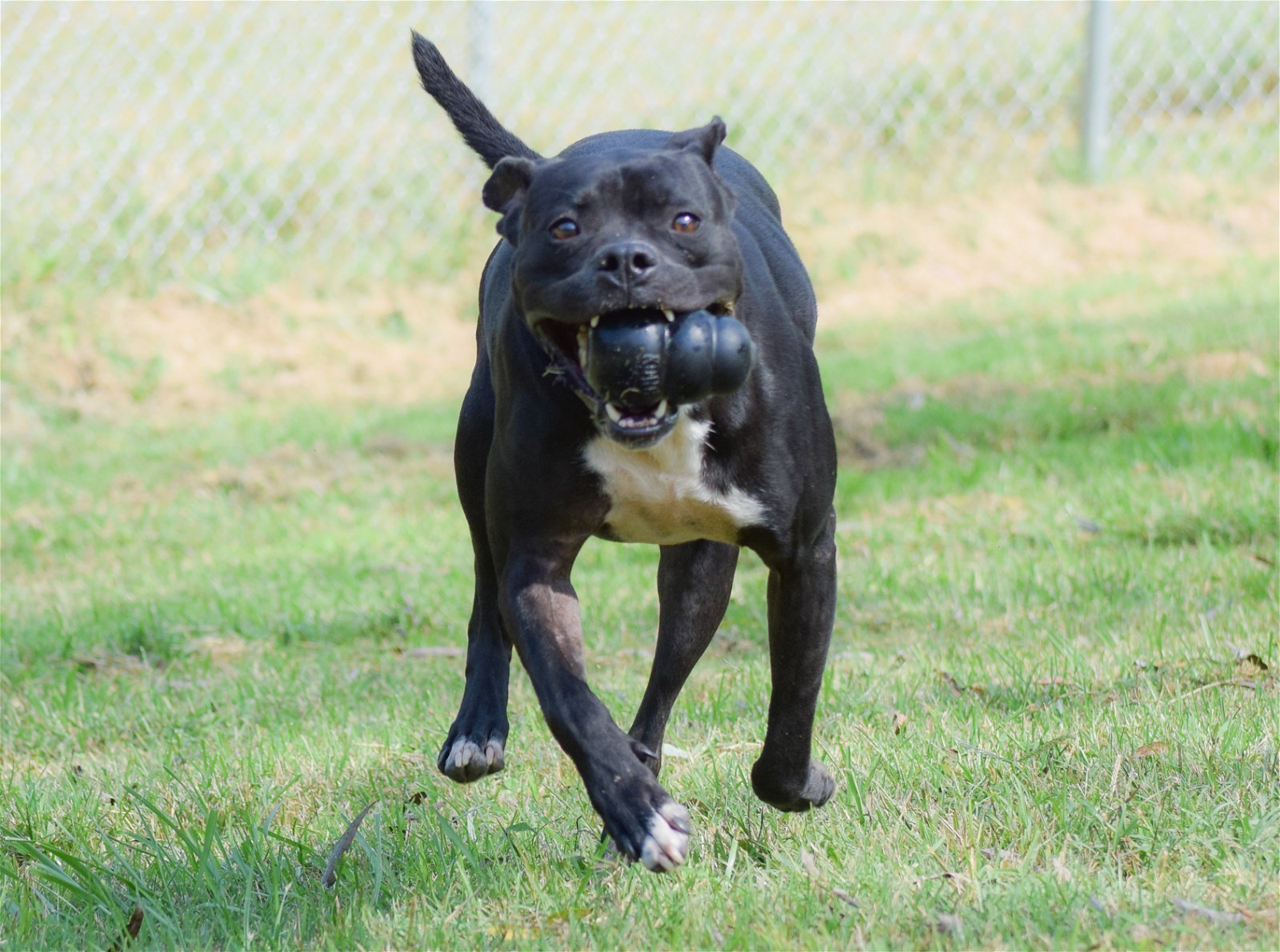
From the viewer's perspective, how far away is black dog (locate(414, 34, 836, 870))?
2.81 meters

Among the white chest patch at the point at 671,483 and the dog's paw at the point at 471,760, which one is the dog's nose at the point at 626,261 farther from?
the dog's paw at the point at 471,760

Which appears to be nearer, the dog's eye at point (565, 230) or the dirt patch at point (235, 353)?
the dog's eye at point (565, 230)

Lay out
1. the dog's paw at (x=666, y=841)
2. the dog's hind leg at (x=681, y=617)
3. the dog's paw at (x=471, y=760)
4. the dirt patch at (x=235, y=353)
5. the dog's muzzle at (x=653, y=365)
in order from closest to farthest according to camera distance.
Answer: the dog's paw at (x=666, y=841)
the dog's muzzle at (x=653, y=365)
the dog's paw at (x=471, y=760)
the dog's hind leg at (x=681, y=617)
the dirt patch at (x=235, y=353)

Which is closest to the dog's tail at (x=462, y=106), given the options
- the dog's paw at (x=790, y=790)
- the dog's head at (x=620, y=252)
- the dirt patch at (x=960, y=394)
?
the dog's head at (x=620, y=252)

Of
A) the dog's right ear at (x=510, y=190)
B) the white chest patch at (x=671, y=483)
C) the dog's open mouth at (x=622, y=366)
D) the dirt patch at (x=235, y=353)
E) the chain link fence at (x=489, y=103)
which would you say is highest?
the dog's right ear at (x=510, y=190)

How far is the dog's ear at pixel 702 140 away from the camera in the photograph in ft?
10.4

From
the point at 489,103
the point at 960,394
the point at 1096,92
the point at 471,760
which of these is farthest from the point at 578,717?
the point at 1096,92

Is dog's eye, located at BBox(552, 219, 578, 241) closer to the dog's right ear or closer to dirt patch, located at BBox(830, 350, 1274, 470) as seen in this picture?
the dog's right ear

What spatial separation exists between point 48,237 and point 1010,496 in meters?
6.24

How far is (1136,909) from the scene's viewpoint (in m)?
2.54

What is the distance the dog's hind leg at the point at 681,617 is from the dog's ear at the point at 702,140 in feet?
3.13

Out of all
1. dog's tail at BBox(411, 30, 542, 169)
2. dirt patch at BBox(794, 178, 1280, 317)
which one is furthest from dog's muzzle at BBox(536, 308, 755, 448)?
dirt patch at BBox(794, 178, 1280, 317)

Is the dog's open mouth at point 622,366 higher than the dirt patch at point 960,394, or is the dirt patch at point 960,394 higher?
the dog's open mouth at point 622,366

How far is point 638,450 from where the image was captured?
2920 millimetres
